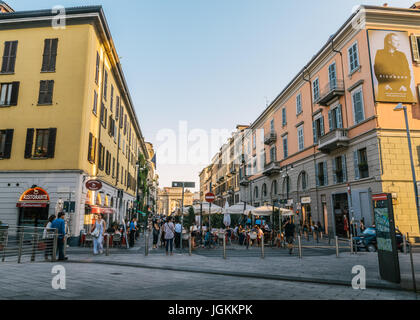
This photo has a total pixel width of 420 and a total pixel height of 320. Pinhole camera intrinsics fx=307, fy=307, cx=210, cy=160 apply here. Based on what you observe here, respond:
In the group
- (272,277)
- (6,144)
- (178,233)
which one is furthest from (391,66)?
(6,144)

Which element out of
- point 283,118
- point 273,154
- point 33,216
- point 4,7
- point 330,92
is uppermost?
point 4,7

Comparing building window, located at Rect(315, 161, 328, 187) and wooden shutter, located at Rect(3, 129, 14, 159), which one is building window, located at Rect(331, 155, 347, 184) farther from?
wooden shutter, located at Rect(3, 129, 14, 159)

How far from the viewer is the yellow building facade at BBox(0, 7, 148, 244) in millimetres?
19594

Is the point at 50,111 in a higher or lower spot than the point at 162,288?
higher

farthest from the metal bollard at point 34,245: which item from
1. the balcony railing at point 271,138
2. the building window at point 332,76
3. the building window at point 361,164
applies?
the balcony railing at point 271,138

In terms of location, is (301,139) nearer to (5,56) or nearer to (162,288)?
(5,56)

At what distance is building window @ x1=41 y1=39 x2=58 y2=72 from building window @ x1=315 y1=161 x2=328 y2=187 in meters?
23.4

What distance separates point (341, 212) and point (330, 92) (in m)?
9.99

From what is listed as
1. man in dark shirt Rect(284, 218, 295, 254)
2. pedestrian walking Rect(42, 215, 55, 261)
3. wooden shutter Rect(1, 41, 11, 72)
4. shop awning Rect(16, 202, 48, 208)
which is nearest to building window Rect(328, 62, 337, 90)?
man in dark shirt Rect(284, 218, 295, 254)

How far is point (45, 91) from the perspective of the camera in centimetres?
2077

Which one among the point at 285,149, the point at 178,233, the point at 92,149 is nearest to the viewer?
the point at 178,233

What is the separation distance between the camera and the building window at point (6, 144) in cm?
2000
